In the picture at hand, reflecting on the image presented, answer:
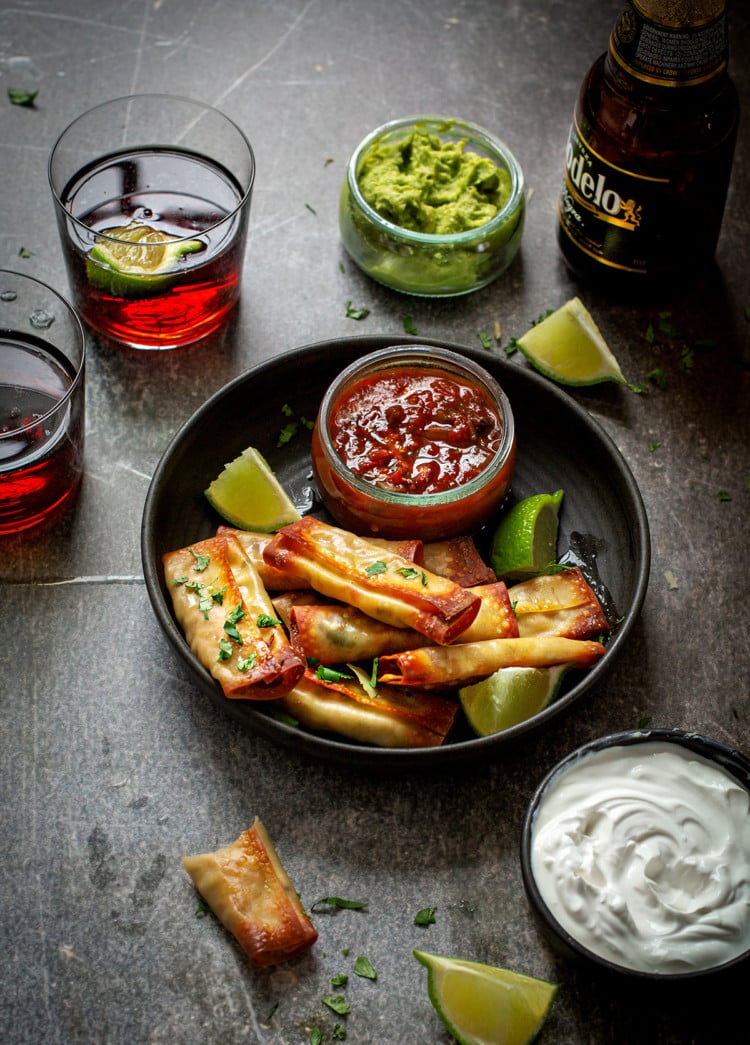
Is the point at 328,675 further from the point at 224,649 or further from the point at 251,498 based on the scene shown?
the point at 251,498

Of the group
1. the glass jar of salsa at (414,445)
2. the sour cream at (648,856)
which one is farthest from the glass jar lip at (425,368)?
the sour cream at (648,856)

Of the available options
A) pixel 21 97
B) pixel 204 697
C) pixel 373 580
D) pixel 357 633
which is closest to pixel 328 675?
pixel 357 633

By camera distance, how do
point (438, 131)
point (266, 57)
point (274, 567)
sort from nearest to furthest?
point (274, 567) → point (438, 131) → point (266, 57)

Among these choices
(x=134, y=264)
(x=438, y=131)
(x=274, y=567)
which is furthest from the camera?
(x=438, y=131)

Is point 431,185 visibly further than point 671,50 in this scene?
Yes

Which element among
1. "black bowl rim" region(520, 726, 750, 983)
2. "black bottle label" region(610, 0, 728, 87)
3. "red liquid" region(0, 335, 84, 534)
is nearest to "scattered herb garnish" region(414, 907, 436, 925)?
"black bowl rim" region(520, 726, 750, 983)

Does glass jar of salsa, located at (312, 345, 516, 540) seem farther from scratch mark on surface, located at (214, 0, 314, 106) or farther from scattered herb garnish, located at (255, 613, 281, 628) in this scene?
scratch mark on surface, located at (214, 0, 314, 106)
